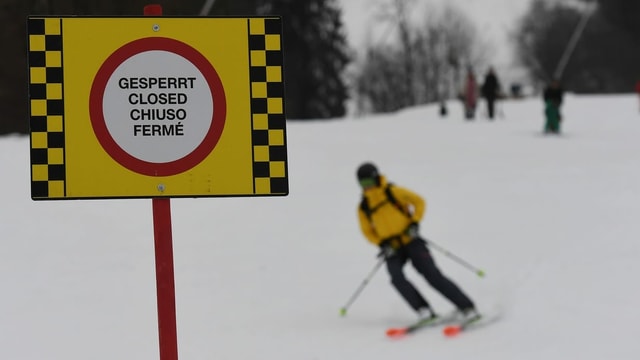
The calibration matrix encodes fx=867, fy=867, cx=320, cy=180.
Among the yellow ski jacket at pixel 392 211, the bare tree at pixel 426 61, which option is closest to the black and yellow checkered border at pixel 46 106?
the yellow ski jacket at pixel 392 211

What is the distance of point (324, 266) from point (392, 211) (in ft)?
10.5

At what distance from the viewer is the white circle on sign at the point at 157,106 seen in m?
3.29

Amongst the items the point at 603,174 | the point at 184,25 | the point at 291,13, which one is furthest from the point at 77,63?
the point at 291,13

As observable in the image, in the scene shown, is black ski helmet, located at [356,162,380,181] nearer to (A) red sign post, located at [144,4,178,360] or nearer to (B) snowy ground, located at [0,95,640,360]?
(B) snowy ground, located at [0,95,640,360]

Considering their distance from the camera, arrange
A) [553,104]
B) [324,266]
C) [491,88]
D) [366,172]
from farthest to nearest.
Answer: [491,88]
[553,104]
[324,266]
[366,172]

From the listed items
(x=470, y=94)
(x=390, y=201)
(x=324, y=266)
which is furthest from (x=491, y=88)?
(x=390, y=201)

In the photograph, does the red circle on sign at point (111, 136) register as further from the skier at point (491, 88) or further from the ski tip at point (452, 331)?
the skier at point (491, 88)

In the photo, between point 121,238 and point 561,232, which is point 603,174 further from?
point 121,238

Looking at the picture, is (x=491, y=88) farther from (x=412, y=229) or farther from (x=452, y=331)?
(x=452, y=331)

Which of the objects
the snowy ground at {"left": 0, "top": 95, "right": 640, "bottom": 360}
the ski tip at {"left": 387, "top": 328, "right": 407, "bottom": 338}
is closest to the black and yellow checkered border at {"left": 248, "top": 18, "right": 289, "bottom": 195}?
the snowy ground at {"left": 0, "top": 95, "right": 640, "bottom": 360}

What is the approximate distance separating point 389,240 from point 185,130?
5236 millimetres

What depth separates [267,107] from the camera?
336 centimetres

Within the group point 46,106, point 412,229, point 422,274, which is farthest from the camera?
point 422,274

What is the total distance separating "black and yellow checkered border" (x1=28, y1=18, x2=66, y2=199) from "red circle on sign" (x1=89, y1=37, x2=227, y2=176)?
0.45ft
